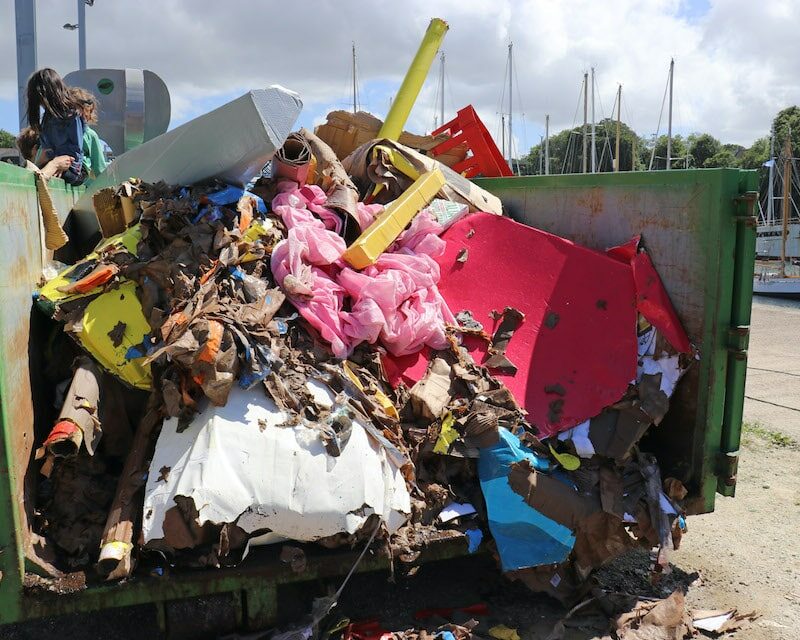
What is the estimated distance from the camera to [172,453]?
7.70ft

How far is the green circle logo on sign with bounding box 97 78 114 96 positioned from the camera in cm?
520

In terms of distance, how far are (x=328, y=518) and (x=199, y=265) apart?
121 centimetres

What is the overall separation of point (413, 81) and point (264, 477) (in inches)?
130

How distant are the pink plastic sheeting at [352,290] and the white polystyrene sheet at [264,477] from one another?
0.52 meters

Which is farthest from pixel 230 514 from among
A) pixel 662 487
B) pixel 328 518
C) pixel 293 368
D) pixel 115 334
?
pixel 662 487

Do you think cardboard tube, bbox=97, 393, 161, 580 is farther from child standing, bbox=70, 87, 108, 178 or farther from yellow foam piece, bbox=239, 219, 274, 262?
child standing, bbox=70, 87, 108, 178

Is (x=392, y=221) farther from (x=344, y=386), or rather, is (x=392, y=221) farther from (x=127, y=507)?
(x=127, y=507)

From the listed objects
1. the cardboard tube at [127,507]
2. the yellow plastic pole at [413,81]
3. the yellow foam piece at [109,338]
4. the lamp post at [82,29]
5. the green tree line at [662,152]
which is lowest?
the cardboard tube at [127,507]

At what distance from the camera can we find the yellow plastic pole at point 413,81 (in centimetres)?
461

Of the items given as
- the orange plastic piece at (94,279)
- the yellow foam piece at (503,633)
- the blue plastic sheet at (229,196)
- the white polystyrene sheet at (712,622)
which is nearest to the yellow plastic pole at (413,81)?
the blue plastic sheet at (229,196)

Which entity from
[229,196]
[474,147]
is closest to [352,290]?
[229,196]

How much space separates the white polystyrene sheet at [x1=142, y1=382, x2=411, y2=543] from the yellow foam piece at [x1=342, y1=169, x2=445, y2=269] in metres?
0.94

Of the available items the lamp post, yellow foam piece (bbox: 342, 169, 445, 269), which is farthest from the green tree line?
yellow foam piece (bbox: 342, 169, 445, 269)

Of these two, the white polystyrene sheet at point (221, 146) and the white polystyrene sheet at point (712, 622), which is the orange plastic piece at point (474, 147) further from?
the white polystyrene sheet at point (712, 622)
